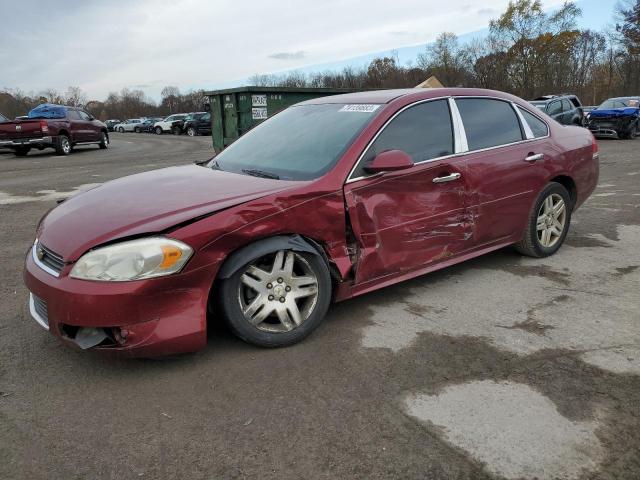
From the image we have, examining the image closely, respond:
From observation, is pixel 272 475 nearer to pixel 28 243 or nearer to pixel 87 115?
pixel 28 243

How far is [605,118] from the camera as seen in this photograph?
20.0 meters

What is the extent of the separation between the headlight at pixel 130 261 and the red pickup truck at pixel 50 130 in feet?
56.5

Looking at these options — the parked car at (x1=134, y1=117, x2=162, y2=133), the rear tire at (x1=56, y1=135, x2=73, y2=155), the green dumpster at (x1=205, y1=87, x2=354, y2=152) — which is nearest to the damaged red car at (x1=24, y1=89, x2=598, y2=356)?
the green dumpster at (x1=205, y1=87, x2=354, y2=152)

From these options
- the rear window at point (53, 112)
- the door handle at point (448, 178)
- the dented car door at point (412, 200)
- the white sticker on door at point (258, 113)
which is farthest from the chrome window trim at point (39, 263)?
the rear window at point (53, 112)

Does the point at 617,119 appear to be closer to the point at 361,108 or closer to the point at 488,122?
the point at 488,122

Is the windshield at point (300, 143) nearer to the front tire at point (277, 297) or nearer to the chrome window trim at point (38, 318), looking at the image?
the front tire at point (277, 297)

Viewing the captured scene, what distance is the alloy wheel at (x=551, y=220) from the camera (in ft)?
16.0

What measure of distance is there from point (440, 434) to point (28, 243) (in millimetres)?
5300

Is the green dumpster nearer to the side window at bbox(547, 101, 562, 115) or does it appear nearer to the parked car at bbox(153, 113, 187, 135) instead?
the side window at bbox(547, 101, 562, 115)

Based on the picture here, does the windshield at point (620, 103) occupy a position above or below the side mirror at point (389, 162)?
above

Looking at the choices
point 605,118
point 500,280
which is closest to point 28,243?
point 500,280

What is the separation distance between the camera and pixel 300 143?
3920 millimetres

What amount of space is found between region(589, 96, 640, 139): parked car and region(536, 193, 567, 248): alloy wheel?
1747 centimetres

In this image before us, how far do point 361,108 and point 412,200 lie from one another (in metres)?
0.81
